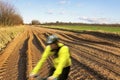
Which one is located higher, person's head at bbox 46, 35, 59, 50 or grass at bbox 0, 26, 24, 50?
person's head at bbox 46, 35, 59, 50

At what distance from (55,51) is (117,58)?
11959mm

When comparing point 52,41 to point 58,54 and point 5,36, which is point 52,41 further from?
point 5,36

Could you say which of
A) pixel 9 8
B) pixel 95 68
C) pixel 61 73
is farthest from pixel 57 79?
pixel 9 8

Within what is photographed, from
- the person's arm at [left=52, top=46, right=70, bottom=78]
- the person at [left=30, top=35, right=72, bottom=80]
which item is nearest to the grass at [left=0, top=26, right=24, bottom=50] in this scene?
the person at [left=30, top=35, right=72, bottom=80]

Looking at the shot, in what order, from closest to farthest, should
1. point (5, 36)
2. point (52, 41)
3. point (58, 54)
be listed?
1. point (52, 41)
2. point (58, 54)
3. point (5, 36)

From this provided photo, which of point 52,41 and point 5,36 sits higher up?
point 52,41

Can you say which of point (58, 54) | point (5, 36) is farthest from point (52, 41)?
point (5, 36)

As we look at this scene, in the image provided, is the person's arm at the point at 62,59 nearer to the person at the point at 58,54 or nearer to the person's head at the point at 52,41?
the person at the point at 58,54

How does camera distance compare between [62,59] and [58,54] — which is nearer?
[62,59]

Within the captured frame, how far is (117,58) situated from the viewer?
18031 millimetres

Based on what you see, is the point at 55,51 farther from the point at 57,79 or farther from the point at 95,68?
→ the point at 95,68

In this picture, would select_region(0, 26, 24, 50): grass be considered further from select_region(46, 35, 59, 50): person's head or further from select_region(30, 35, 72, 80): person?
select_region(46, 35, 59, 50): person's head

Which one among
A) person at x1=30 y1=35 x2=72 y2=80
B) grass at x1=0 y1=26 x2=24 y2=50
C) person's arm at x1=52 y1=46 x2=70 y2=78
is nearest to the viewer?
person's arm at x1=52 y1=46 x2=70 y2=78

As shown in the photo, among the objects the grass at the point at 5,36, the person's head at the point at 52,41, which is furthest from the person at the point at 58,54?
the grass at the point at 5,36
